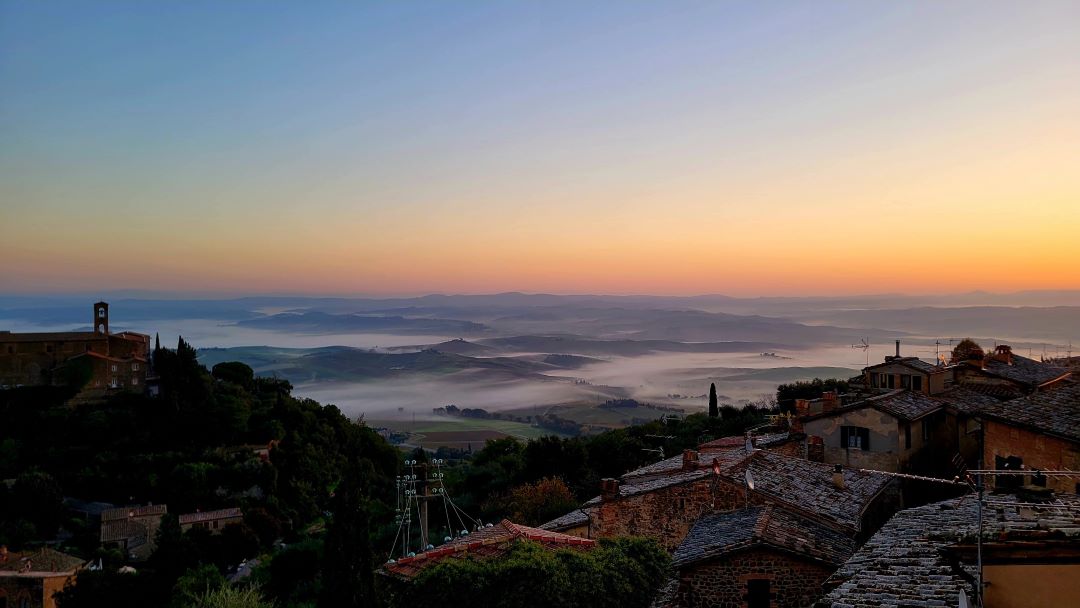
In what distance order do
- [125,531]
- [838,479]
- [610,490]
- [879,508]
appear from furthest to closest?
[125,531], [610,490], [879,508], [838,479]

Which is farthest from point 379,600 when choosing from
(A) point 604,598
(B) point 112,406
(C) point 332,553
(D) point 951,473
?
(B) point 112,406

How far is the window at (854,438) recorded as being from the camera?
20141mm

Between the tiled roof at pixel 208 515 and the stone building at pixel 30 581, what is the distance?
8.85 m

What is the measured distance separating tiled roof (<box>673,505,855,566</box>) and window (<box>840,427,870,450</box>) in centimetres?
830

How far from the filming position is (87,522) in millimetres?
46344

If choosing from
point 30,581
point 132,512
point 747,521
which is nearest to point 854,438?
point 747,521

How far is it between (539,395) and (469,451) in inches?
2041

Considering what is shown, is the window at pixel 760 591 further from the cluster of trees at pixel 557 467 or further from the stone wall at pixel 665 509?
the cluster of trees at pixel 557 467

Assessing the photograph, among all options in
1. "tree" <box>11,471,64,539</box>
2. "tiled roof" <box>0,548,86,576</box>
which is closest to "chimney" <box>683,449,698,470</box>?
"tiled roof" <box>0,548,86,576</box>

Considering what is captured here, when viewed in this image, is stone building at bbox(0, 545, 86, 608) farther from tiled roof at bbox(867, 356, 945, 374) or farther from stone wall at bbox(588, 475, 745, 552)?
tiled roof at bbox(867, 356, 945, 374)

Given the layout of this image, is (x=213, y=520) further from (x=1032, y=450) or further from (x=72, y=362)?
(x=1032, y=450)

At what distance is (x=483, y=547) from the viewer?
14781mm

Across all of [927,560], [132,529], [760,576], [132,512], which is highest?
[927,560]

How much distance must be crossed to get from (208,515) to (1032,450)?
45.7m
